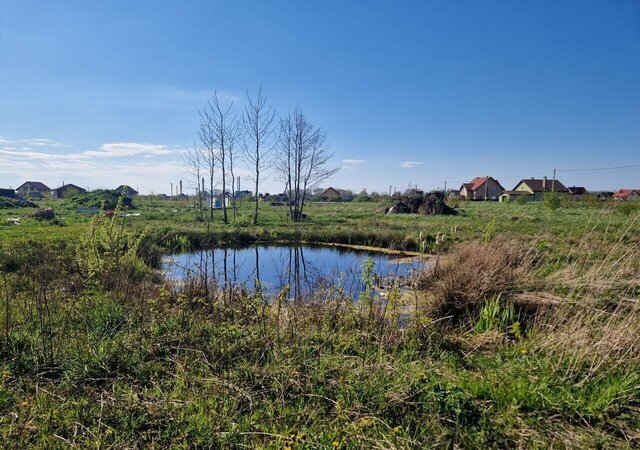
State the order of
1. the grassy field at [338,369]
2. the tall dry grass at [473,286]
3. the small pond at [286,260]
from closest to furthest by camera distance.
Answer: the grassy field at [338,369] < the tall dry grass at [473,286] < the small pond at [286,260]

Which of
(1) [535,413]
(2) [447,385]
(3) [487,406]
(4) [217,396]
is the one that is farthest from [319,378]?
(1) [535,413]

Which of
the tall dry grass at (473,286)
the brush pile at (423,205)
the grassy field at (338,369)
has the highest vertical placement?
the brush pile at (423,205)

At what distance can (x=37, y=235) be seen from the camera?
11453mm

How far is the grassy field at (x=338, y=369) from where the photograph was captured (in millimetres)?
2506

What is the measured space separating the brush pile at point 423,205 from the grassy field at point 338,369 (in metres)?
23.8

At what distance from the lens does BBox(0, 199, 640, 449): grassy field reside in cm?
251

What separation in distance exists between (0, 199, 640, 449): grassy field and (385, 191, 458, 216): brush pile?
2379cm

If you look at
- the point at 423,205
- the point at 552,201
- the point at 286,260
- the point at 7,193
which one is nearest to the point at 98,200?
the point at 286,260

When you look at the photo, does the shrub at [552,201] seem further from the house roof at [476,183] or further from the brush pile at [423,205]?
the house roof at [476,183]

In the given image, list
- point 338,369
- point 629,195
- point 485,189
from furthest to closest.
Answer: point 485,189 → point 629,195 → point 338,369

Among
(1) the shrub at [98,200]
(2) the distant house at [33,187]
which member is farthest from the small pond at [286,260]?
(2) the distant house at [33,187]

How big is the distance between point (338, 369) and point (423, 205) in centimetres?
2715

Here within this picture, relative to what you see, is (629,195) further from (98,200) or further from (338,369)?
(98,200)

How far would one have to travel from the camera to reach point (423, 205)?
Answer: 29.0 m
